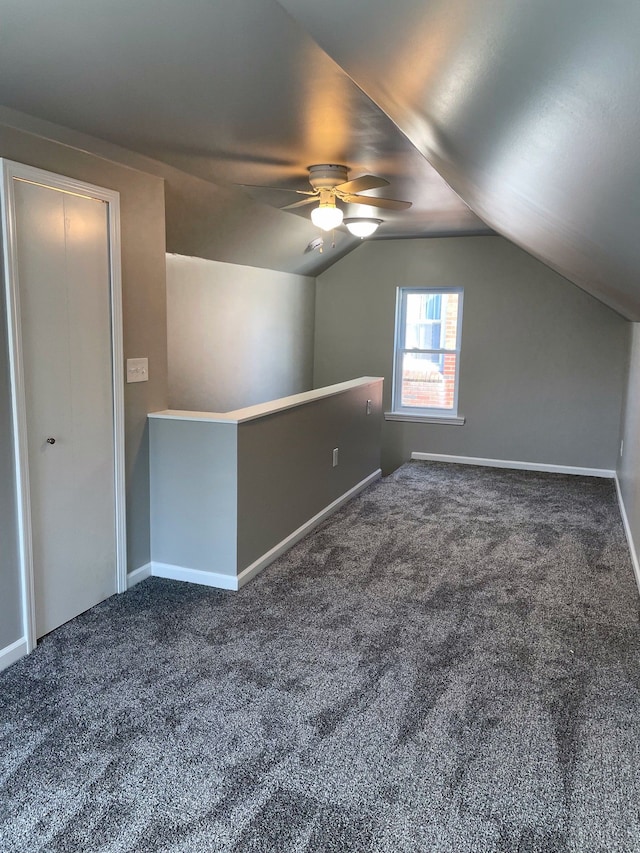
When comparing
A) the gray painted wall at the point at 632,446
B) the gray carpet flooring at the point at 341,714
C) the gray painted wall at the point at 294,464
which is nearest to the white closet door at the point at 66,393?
the gray carpet flooring at the point at 341,714

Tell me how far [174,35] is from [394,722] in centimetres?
235

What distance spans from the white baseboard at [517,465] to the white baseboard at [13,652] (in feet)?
14.5

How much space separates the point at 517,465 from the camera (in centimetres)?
596

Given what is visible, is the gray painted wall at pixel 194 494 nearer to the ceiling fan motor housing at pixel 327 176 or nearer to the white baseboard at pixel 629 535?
the ceiling fan motor housing at pixel 327 176

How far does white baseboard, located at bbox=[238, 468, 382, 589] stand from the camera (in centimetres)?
327

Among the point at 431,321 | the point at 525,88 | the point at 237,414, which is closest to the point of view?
the point at 525,88

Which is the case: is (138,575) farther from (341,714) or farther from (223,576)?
(341,714)

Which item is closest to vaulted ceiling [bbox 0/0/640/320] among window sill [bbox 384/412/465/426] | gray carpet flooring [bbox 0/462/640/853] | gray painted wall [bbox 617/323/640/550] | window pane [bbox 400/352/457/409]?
gray painted wall [bbox 617/323/640/550]

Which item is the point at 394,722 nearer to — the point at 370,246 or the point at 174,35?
A: the point at 174,35

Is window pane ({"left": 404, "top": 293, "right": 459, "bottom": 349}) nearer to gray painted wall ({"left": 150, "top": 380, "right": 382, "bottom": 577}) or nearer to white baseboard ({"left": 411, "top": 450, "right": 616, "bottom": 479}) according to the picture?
white baseboard ({"left": 411, "top": 450, "right": 616, "bottom": 479})

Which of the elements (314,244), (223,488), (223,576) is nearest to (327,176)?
(223,488)

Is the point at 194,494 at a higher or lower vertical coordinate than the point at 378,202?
lower

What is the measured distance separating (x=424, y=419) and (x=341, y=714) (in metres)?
4.31

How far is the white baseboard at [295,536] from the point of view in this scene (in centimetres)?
327
